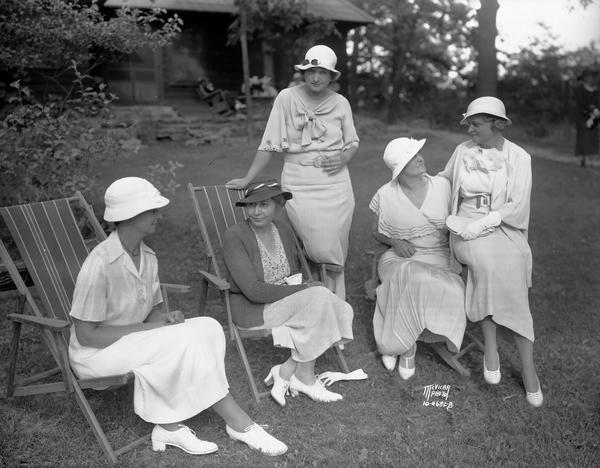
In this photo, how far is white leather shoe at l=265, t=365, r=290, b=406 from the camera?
3.49m

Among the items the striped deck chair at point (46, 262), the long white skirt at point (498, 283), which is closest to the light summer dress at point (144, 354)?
the striped deck chair at point (46, 262)

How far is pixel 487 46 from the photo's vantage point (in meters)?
6.31

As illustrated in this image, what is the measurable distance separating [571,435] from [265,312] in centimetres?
172

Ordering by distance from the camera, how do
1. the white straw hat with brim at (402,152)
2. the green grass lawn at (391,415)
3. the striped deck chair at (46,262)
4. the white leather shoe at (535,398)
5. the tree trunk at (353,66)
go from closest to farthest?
the green grass lawn at (391,415) → the striped deck chair at (46,262) → the white leather shoe at (535,398) → the white straw hat with brim at (402,152) → the tree trunk at (353,66)

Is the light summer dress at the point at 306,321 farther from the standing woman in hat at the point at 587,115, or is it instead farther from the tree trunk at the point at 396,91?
the tree trunk at the point at 396,91

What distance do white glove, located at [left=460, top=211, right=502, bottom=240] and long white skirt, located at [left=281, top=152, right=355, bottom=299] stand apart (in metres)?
0.90

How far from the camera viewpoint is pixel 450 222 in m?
3.86

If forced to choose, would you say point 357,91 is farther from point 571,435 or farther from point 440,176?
point 571,435

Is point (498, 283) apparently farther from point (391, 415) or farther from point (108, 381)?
point (108, 381)

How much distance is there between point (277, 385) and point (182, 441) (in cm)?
72

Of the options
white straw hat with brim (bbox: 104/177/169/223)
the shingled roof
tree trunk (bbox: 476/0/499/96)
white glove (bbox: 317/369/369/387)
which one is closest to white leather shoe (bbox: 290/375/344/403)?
white glove (bbox: 317/369/369/387)

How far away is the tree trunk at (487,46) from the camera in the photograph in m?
6.05

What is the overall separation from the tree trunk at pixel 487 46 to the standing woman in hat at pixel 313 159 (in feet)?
8.66

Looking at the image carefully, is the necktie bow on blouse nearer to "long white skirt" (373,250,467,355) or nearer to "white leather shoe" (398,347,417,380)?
"long white skirt" (373,250,467,355)
